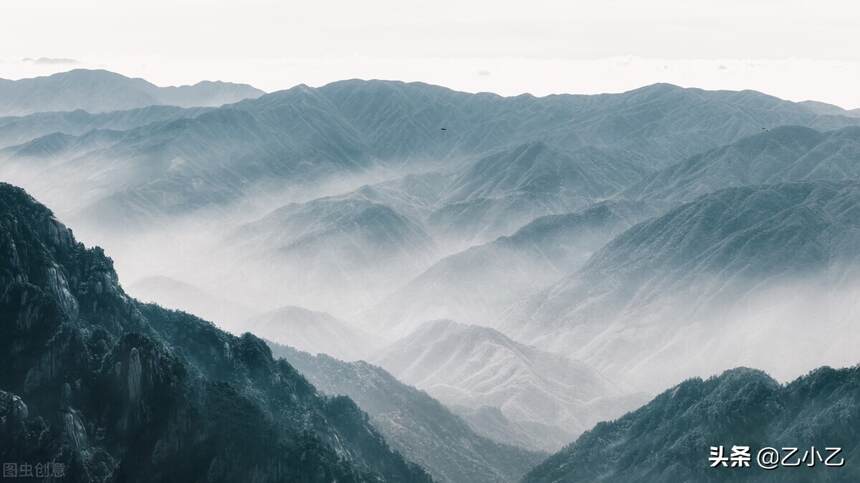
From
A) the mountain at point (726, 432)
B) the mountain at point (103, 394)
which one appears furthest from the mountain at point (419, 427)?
the mountain at point (103, 394)

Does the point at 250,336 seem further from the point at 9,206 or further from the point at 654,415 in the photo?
the point at 654,415

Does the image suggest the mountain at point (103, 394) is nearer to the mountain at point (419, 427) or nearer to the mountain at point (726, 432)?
the mountain at point (726, 432)

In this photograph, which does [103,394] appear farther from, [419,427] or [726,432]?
[419,427]

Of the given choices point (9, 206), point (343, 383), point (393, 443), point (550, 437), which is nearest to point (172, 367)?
point (9, 206)

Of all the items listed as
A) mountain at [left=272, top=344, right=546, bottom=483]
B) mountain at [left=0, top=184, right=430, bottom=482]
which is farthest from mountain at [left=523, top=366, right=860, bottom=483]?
mountain at [left=0, top=184, right=430, bottom=482]

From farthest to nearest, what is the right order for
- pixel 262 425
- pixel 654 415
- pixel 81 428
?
pixel 654 415
pixel 262 425
pixel 81 428

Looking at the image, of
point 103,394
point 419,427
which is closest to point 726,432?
point 419,427

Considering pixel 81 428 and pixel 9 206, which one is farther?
pixel 9 206
